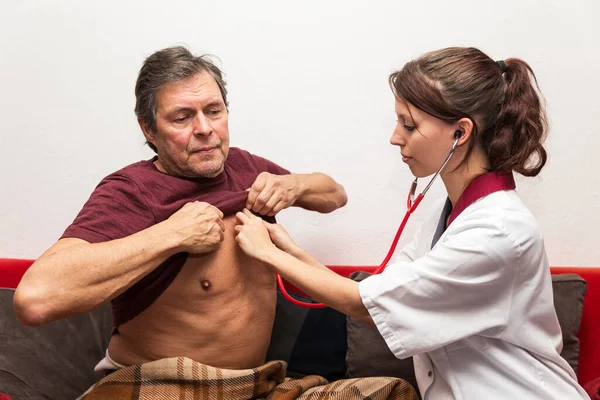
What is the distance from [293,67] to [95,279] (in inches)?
46.1

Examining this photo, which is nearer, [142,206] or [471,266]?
[471,266]

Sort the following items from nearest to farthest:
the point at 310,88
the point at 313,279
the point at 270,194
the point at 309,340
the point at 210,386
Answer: the point at 313,279 → the point at 210,386 → the point at 270,194 → the point at 309,340 → the point at 310,88

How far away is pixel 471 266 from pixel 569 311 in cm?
74

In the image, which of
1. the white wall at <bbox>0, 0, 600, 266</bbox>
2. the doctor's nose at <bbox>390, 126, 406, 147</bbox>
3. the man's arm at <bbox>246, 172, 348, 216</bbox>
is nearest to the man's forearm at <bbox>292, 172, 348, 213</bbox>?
the man's arm at <bbox>246, 172, 348, 216</bbox>

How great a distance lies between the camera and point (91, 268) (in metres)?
1.48

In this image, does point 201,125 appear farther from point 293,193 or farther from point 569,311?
point 569,311

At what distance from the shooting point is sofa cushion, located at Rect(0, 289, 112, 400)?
2.04 m

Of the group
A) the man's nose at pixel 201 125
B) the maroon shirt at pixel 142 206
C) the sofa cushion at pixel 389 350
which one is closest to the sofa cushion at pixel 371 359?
the sofa cushion at pixel 389 350

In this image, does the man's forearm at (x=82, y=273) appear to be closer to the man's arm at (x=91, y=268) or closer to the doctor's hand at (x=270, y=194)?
the man's arm at (x=91, y=268)

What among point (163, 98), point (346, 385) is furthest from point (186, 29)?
point (346, 385)

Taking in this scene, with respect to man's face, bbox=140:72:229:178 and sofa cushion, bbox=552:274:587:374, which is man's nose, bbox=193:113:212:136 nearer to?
man's face, bbox=140:72:229:178

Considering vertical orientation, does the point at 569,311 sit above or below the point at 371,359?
above

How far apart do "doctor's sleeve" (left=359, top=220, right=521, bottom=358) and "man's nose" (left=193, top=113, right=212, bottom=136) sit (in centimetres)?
57

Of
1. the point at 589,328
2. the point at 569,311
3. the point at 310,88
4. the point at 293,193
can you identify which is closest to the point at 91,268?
the point at 293,193
